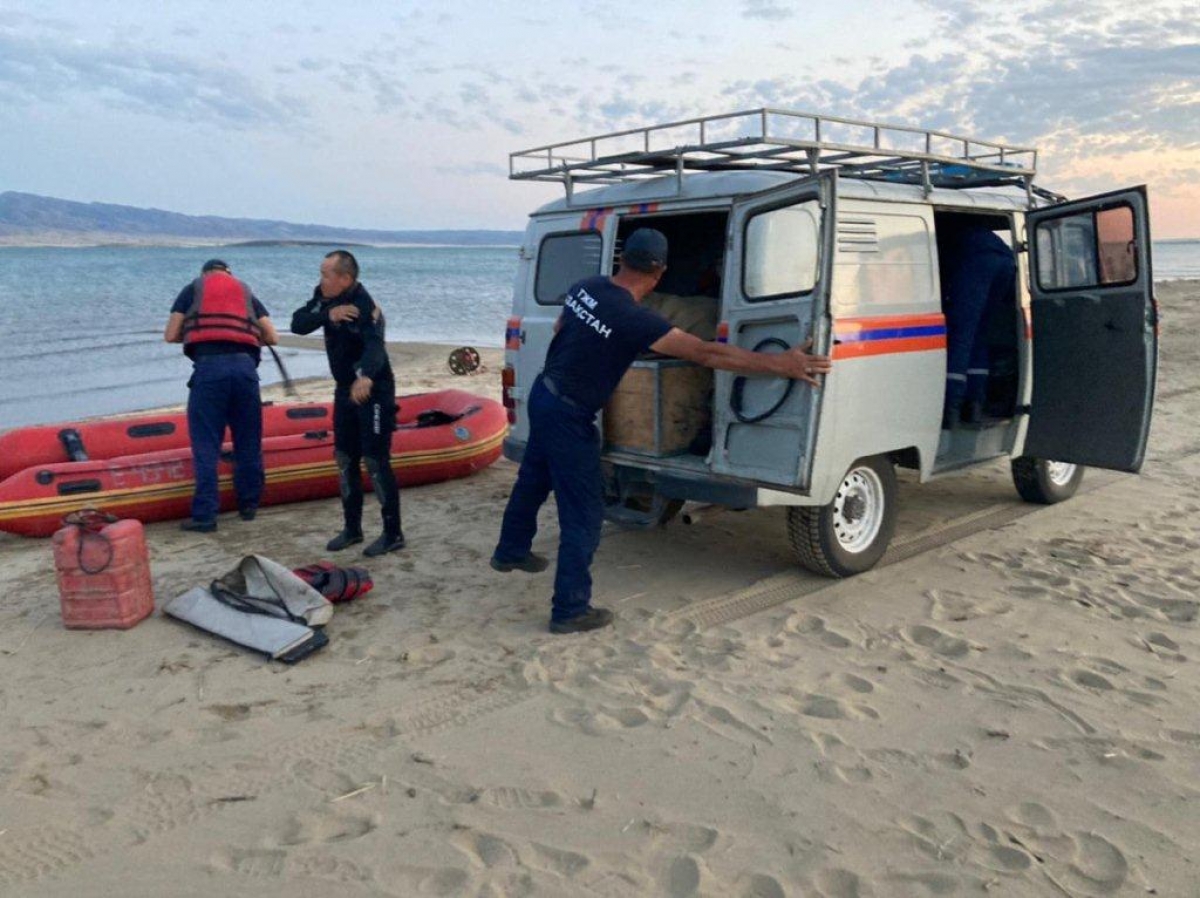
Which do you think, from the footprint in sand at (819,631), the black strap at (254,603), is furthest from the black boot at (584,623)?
the black strap at (254,603)

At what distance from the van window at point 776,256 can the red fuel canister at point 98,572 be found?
130 inches

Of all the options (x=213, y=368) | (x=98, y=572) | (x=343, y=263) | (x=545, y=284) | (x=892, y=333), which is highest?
(x=343, y=263)

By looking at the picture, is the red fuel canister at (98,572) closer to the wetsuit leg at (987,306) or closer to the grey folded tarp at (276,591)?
the grey folded tarp at (276,591)

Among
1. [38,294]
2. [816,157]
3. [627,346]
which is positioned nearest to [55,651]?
[627,346]

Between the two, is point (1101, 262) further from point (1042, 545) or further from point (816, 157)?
point (816, 157)

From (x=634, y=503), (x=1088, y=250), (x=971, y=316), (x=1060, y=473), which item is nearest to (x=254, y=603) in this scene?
(x=634, y=503)

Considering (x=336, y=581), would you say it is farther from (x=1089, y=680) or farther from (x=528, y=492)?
(x=1089, y=680)

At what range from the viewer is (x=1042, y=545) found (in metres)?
6.12

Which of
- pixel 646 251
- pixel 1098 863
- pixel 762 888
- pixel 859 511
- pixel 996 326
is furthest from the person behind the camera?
pixel 996 326

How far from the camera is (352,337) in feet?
19.3

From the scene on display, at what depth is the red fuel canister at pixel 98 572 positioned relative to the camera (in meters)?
4.80

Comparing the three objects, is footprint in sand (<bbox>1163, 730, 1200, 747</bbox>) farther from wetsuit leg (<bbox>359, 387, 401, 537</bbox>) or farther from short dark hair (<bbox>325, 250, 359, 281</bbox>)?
short dark hair (<bbox>325, 250, 359, 281</bbox>)

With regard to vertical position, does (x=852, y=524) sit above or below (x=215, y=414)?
below

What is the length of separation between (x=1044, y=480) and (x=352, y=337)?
4714mm
